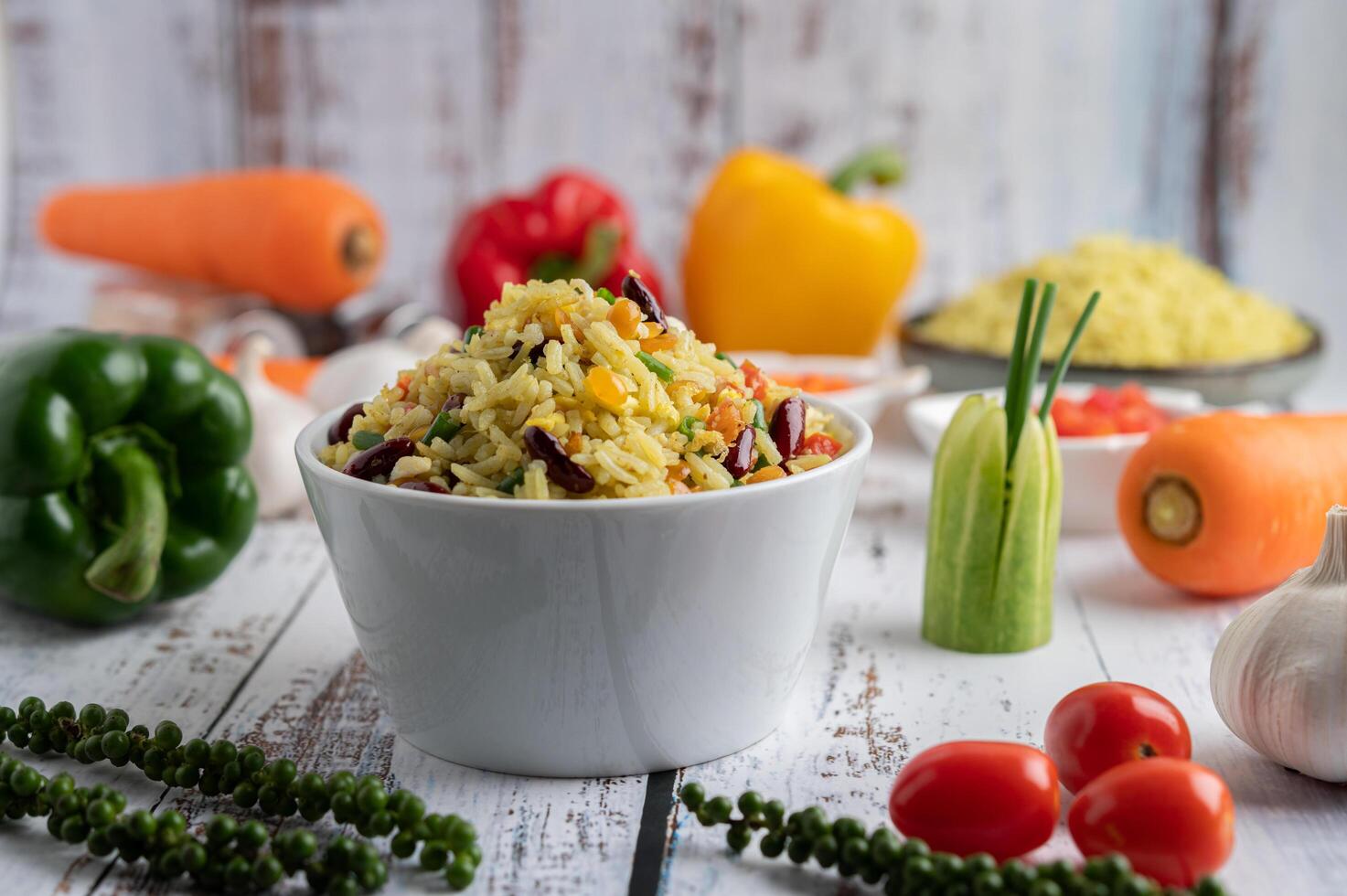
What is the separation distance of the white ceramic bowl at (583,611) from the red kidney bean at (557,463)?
0.20 ft

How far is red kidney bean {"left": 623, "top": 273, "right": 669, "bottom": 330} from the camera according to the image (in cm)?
189

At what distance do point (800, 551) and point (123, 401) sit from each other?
127 cm

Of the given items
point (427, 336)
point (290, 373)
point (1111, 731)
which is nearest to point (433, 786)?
point (1111, 731)

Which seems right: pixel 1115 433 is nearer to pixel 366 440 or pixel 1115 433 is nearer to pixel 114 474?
pixel 366 440

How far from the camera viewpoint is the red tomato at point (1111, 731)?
1.74m

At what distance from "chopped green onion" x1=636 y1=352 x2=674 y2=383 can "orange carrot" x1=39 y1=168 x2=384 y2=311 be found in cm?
307

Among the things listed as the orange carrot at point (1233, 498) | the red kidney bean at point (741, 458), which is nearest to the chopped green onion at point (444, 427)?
the red kidney bean at point (741, 458)

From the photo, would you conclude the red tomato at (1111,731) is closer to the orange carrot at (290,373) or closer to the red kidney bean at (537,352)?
the red kidney bean at (537,352)

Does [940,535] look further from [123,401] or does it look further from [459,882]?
[123,401]

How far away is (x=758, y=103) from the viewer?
543cm

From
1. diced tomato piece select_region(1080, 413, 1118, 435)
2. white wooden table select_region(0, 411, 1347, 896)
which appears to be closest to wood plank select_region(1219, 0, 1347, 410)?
diced tomato piece select_region(1080, 413, 1118, 435)

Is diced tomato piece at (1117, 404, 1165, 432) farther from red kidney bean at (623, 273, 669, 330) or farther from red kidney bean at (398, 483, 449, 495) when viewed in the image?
red kidney bean at (398, 483, 449, 495)

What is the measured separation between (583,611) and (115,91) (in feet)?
14.9

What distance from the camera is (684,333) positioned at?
1.93 m
